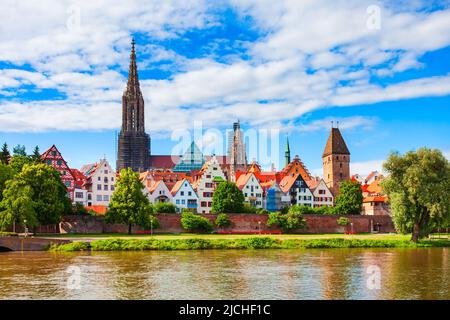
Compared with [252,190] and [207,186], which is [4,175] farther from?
[252,190]

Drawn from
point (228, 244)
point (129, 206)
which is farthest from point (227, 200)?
point (228, 244)

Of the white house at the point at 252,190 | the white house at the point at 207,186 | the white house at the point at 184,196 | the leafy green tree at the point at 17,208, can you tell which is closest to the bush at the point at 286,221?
the white house at the point at 184,196

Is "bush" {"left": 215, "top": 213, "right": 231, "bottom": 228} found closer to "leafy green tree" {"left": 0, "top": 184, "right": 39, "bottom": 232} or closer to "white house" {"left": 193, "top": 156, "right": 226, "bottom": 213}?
"white house" {"left": 193, "top": 156, "right": 226, "bottom": 213}

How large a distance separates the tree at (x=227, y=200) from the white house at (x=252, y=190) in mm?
15778

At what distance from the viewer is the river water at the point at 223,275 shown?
2842 centimetres

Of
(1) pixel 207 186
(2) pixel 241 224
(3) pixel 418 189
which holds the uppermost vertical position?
(1) pixel 207 186

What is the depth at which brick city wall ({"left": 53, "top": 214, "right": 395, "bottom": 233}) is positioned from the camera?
73.9m

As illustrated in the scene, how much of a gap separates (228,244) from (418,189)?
63.2 feet

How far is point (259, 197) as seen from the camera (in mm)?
105062

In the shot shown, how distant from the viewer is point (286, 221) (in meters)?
82.6

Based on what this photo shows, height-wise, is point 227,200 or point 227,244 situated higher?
point 227,200

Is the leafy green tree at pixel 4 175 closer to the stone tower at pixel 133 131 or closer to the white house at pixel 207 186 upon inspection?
the white house at pixel 207 186
